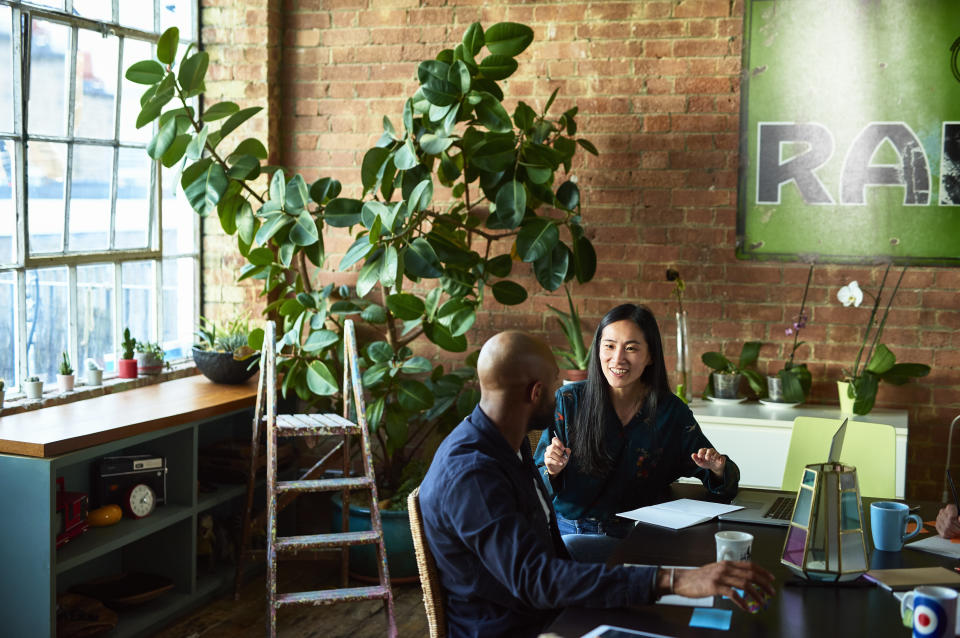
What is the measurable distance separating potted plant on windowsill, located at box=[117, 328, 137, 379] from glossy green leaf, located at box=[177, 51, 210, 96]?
110 centimetres

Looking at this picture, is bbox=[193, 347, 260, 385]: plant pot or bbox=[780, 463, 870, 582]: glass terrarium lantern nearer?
bbox=[780, 463, 870, 582]: glass terrarium lantern

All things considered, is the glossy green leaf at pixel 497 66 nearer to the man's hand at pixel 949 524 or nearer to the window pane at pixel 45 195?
the window pane at pixel 45 195

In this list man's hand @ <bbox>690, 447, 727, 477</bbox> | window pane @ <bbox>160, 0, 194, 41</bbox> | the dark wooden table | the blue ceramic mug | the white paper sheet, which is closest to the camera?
the dark wooden table

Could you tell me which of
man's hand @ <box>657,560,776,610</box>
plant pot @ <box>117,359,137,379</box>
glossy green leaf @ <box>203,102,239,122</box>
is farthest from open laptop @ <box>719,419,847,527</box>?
plant pot @ <box>117,359,137,379</box>

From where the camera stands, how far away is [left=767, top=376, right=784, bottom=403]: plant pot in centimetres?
429

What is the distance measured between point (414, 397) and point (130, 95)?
6.17 feet

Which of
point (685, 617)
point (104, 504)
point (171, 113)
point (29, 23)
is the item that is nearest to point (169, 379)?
point (104, 504)

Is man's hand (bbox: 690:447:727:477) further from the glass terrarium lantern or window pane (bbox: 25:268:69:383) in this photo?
window pane (bbox: 25:268:69:383)

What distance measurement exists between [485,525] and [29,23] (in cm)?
296

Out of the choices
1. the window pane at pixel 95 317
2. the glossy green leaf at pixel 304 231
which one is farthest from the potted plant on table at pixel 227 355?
the glossy green leaf at pixel 304 231

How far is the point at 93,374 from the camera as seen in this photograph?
4.16 meters

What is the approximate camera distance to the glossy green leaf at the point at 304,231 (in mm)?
4062

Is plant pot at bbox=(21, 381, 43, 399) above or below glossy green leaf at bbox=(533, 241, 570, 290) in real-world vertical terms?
below

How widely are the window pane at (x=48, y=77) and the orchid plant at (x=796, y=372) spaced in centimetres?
322
